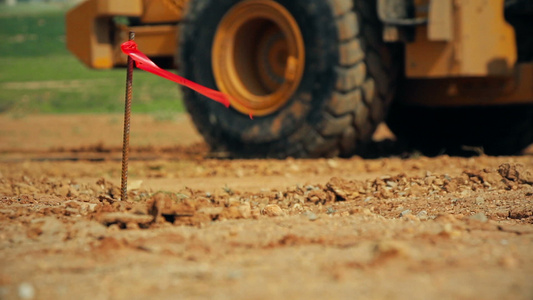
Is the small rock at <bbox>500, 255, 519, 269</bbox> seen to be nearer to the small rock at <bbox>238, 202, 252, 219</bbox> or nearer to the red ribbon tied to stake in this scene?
the small rock at <bbox>238, 202, 252, 219</bbox>

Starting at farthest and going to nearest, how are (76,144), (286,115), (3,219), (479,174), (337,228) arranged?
1. (76,144)
2. (286,115)
3. (479,174)
4. (3,219)
5. (337,228)

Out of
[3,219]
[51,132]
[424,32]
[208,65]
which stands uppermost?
[424,32]

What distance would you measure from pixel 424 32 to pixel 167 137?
558 centimetres

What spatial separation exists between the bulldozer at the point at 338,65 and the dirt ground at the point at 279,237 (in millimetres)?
652

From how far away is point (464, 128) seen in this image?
6590 mm

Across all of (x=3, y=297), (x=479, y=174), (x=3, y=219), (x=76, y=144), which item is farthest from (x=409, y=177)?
(x=76, y=144)

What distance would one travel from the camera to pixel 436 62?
200 inches

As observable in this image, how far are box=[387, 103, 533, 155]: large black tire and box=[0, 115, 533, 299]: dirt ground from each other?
167 cm

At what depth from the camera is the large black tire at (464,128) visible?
6.40 meters

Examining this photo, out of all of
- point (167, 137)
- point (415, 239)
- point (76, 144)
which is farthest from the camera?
point (167, 137)

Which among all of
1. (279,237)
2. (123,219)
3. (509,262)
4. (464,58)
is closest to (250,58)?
(464,58)

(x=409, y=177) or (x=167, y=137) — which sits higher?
(x=409, y=177)

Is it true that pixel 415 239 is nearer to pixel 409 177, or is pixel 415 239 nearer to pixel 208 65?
pixel 409 177

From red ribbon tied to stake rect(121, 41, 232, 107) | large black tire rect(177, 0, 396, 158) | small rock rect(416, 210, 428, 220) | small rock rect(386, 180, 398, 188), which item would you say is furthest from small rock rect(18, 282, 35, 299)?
large black tire rect(177, 0, 396, 158)
